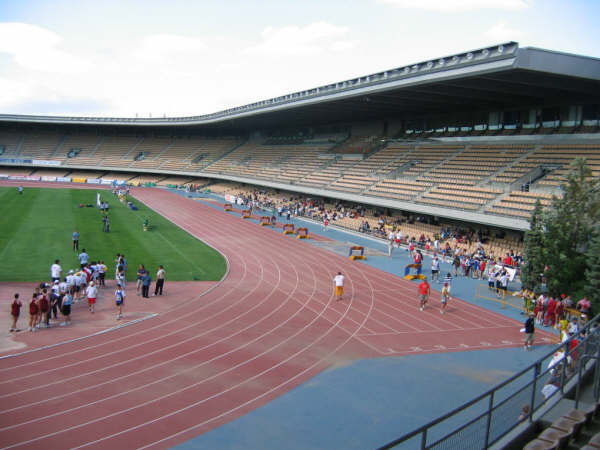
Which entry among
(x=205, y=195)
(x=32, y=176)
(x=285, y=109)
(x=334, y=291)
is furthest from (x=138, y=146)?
(x=334, y=291)

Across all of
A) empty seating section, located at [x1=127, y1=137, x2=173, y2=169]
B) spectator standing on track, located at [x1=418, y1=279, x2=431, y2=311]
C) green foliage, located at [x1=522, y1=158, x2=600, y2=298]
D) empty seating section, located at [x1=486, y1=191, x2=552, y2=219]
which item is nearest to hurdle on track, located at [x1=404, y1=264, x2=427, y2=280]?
spectator standing on track, located at [x1=418, y1=279, x2=431, y2=311]

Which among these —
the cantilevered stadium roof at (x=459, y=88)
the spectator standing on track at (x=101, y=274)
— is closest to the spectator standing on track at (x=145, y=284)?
the spectator standing on track at (x=101, y=274)

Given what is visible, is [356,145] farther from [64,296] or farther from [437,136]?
[64,296]

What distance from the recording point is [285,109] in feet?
144

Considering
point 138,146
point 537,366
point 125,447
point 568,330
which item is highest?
point 138,146

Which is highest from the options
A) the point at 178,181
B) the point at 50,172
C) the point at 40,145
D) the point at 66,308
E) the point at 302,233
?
the point at 40,145

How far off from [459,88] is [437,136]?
1102cm

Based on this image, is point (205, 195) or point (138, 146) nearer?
point (205, 195)

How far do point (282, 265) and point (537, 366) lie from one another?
694 inches

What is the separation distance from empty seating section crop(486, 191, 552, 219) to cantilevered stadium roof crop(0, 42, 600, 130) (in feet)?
18.9

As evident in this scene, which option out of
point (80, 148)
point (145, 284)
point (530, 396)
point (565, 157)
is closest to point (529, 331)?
point (530, 396)

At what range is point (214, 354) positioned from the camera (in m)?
12.1

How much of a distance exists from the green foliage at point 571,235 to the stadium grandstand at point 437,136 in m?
6.73

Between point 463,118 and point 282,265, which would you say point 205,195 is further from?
point 282,265
